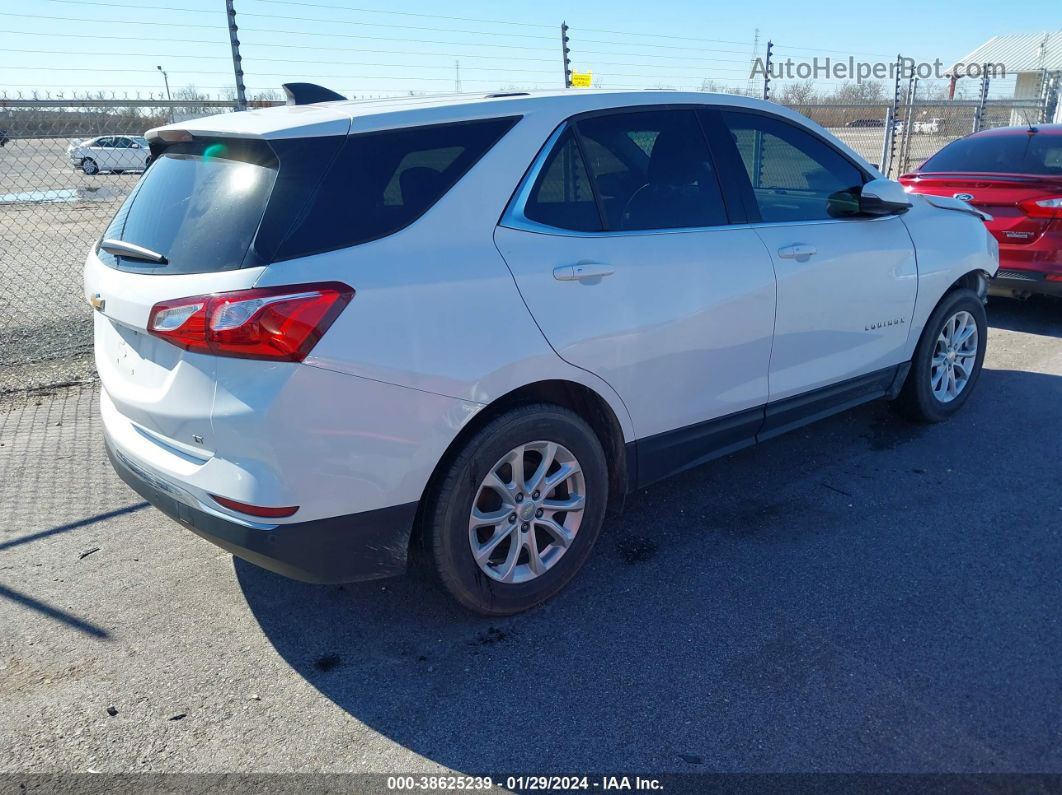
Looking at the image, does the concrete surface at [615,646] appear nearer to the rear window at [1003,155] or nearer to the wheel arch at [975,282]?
the wheel arch at [975,282]

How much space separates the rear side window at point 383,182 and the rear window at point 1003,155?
6081 millimetres

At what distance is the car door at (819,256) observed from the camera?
3.89m

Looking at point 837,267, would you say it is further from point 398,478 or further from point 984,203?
point 984,203

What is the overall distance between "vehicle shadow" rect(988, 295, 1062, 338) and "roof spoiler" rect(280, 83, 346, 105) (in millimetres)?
6213

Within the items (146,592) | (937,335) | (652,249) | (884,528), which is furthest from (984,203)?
(146,592)

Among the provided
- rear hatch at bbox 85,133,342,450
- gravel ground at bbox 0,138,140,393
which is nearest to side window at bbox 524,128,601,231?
rear hatch at bbox 85,133,342,450

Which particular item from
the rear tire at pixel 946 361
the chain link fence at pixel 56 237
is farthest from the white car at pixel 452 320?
the chain link fence at pixel 56 237

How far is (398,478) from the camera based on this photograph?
2750 millimetres

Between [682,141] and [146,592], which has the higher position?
[682,141]

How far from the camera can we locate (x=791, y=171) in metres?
4.30

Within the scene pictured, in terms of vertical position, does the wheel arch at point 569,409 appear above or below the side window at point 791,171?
below

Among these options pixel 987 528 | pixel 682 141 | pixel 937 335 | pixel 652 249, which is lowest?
pixel 987 528

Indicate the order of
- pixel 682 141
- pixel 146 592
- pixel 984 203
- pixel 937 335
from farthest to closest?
pixel 984 203
pixel 937 335
pixel 682 141
pixel 146 592

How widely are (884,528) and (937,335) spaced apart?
1.62 m
